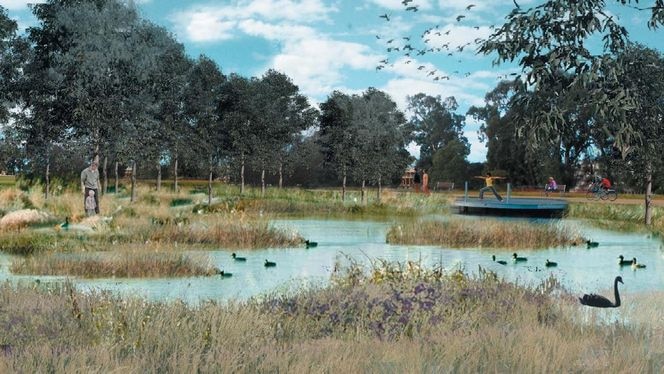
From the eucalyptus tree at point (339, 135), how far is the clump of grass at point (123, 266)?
3466cm

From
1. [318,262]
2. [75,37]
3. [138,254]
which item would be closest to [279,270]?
[318,262]

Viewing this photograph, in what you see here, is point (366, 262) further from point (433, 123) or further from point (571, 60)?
point (433, 123)

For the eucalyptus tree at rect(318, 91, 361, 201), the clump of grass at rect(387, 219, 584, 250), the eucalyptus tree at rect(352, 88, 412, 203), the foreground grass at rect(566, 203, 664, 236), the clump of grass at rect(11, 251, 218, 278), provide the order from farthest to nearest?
the eucalyptus tree at rect(318, 91, 361, 201)
the eucalyptus tree at rect(352, 88, 412, 203)
the foreground grass at rect(566, 203, 664, 236)
the clump of grass at rect(387, 219, 584, 250)
the clump of grass at rect(11, 251, 218, 278)

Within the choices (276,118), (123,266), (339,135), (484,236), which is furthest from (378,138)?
(123,266)

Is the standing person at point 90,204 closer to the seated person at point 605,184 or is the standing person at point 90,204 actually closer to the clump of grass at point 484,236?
the clump of grass at point 484,236

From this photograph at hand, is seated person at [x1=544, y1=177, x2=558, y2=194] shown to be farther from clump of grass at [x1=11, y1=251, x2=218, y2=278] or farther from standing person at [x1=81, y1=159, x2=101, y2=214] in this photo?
clump of grass at [x1=11, y1=251, x2=218, y2=278]

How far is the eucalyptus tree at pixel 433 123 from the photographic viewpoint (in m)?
98.4

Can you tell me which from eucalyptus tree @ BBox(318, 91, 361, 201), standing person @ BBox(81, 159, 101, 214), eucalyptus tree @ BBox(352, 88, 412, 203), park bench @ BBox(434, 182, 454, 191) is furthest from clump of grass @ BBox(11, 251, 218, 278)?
park bench @ BBox(434, 182, 454, 191)

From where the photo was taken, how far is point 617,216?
38.0m

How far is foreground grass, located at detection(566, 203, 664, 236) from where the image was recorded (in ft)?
110

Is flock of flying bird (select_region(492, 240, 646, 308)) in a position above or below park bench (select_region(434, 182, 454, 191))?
below

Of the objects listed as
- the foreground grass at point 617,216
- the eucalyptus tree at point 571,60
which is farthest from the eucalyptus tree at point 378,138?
the eucalyptus tree at point 571,60

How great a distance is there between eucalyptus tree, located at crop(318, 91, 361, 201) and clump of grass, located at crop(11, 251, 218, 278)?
34655 millimetres

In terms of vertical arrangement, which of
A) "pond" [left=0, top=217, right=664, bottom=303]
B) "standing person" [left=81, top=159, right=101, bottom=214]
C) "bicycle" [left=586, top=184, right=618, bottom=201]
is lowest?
"pond" [left=0, top=217, right=664, bottom=303]
